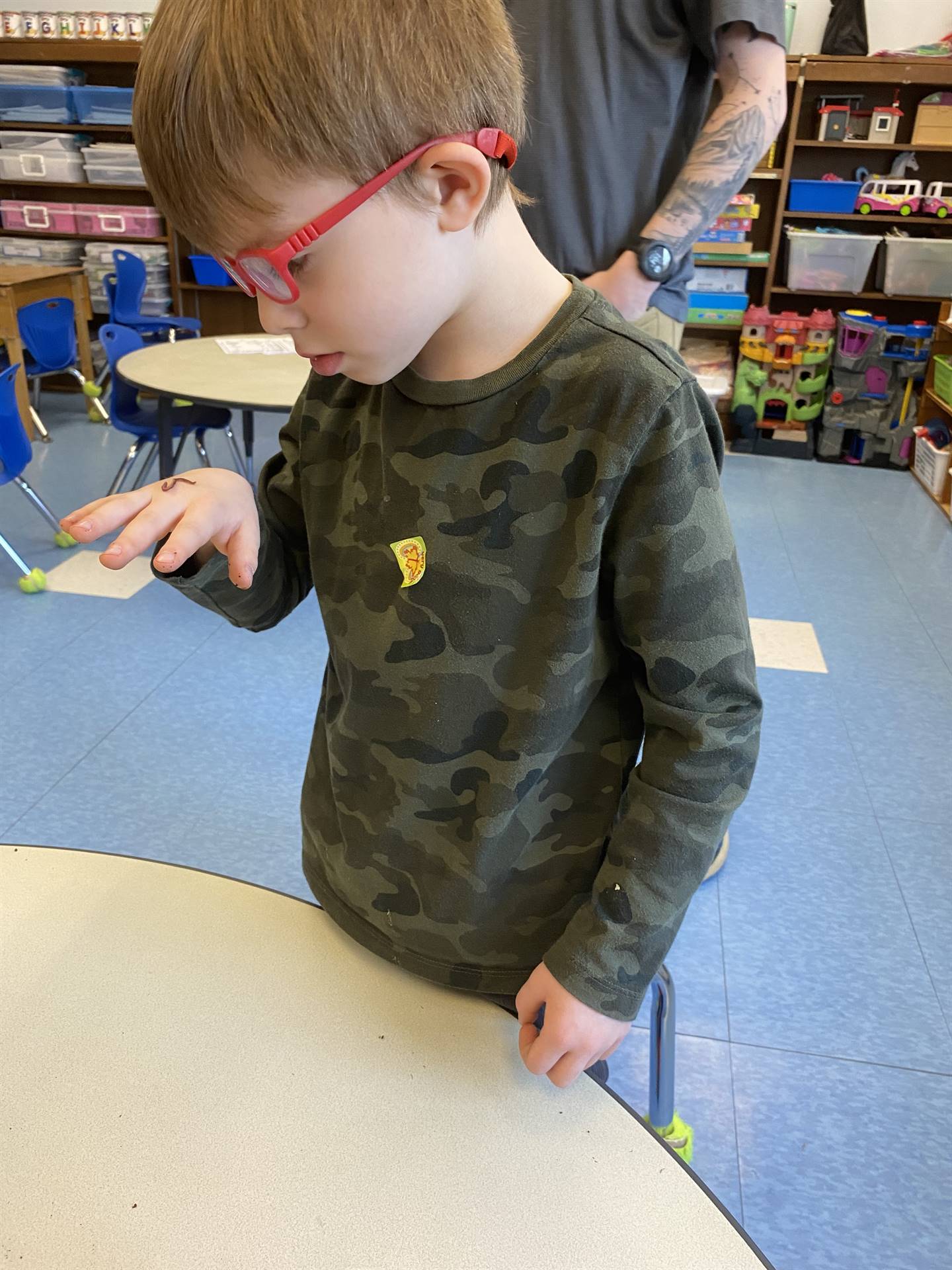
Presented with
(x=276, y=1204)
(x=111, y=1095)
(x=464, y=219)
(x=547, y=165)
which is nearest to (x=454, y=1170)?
(x=276, y=1204)

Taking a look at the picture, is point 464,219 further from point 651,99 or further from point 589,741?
point 651,99

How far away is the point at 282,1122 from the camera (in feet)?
1.82

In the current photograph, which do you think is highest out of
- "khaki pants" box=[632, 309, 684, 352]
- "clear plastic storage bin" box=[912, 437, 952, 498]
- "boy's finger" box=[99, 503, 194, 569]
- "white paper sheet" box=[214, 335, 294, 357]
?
"boy's finger" box=[99, 503, 194, 569]

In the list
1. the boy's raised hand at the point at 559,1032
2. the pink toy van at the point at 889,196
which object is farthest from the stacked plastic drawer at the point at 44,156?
the boy's raised hand at the point at 559,1032

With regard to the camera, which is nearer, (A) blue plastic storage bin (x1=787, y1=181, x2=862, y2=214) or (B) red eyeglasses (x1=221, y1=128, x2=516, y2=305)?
(B) red eyeglasses (x1=221, y1=128, x2=516, y2=305)

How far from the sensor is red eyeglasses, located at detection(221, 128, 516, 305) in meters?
0.53

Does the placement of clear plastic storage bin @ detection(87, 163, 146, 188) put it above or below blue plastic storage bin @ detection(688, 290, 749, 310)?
above

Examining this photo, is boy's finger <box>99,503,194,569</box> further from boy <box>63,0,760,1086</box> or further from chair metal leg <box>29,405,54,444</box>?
chair metal leg <box>29,405,54,444</box>

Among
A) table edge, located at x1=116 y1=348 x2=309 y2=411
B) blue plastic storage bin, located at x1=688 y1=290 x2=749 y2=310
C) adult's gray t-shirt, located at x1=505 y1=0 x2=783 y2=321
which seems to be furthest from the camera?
blue plastic storage bin, located at x1=688 y1=290 x2=749 y2=310

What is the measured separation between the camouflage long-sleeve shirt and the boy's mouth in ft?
0.22

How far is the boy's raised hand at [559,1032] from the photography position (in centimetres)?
58

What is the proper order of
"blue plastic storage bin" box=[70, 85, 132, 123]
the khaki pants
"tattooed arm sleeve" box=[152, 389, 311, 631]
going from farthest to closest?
1. "blue plastic storage bin" box=[70, 85, 132, 123]
2. the khaki pants
3. "tattooed arm sleeve" box=[152, 389, 311, 631]

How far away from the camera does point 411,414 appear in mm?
661

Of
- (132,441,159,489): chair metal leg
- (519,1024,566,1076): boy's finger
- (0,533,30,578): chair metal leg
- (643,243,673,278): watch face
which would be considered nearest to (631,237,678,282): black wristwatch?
(643,243,673,278): watch face
